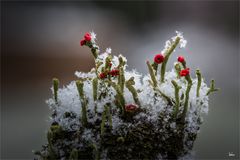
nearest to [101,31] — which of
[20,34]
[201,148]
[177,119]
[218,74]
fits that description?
[20,34]

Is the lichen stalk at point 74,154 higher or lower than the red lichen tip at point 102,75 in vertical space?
lower

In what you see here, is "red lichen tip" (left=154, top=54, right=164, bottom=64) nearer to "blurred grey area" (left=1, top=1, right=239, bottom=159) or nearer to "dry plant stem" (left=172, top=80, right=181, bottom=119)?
"dry plant stem" (left=172, top=80, right=181, bottom=119)

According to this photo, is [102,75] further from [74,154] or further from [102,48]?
[102,48]

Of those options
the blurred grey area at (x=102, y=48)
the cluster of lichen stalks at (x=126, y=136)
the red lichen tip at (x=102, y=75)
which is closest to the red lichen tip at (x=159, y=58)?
the cluster of lichen stalks at (x=126, y=136)

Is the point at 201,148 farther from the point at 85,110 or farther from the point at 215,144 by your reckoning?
the point at 85,110

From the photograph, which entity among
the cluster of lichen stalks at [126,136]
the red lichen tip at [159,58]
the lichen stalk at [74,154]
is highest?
the red lichen tip at [159,58]

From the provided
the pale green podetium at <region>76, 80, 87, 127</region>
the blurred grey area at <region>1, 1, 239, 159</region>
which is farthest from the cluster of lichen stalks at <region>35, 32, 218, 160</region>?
the blurred grey area at <region>1, 1, 239, 159</region>

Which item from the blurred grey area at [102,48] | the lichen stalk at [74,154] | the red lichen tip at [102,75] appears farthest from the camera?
the blurred grey area at [102,48]

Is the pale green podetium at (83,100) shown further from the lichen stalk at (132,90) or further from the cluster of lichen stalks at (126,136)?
the lichen stalk at (132,90)

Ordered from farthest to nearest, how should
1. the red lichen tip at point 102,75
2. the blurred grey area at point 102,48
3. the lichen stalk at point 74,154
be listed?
the blurred grey area at point 102,48 < the red lichen tip at point 102,75 < the lichen stalk at point 74,154

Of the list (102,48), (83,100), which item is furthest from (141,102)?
(102,48)

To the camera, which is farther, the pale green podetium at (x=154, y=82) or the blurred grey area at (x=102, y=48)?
the blurred grey area at (x=102, y=48)
